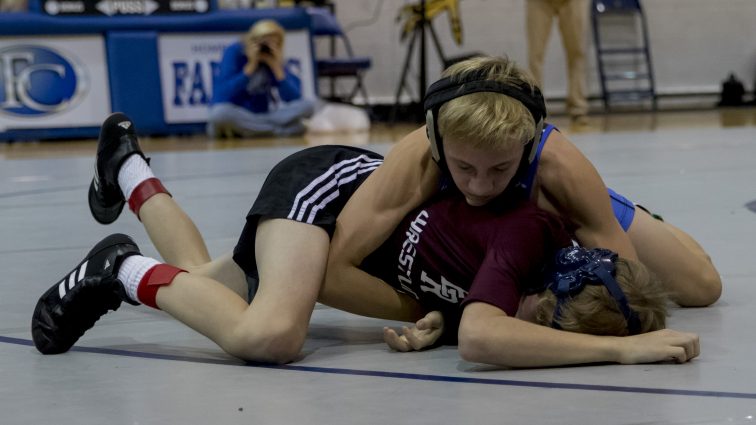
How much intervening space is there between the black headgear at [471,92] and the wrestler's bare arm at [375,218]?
18 cm

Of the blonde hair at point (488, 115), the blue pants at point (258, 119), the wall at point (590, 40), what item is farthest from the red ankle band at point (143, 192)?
the wall at point (590, 40)

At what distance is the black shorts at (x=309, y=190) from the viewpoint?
8.10ft

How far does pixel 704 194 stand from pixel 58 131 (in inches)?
218

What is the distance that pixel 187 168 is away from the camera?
19.6 ft

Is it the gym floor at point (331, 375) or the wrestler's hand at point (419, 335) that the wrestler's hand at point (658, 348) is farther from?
the wrestler's hand at point (419, 335)

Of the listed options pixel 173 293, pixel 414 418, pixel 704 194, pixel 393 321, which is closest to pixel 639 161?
pixel 704 194

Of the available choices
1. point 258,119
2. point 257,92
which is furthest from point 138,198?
point 258,119

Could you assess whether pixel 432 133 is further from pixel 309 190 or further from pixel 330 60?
→ pixel 330 60

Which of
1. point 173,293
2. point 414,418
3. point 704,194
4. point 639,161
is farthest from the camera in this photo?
point 639,161

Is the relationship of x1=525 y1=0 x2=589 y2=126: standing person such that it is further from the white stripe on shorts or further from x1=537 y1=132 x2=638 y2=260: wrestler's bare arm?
x1=537 y1=132 x2=638 y2=260: wrestler's bare arm

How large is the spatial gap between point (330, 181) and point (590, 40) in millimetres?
9225

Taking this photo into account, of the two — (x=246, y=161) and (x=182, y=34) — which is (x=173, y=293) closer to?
(x=246, y=161)

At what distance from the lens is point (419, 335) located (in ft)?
7.51

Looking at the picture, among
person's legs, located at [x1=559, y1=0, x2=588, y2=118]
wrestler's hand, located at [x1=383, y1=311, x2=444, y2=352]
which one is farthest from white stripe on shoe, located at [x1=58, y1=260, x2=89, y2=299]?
person's legs, located at [x1=559, y1=0, x2=588, y2=118]
